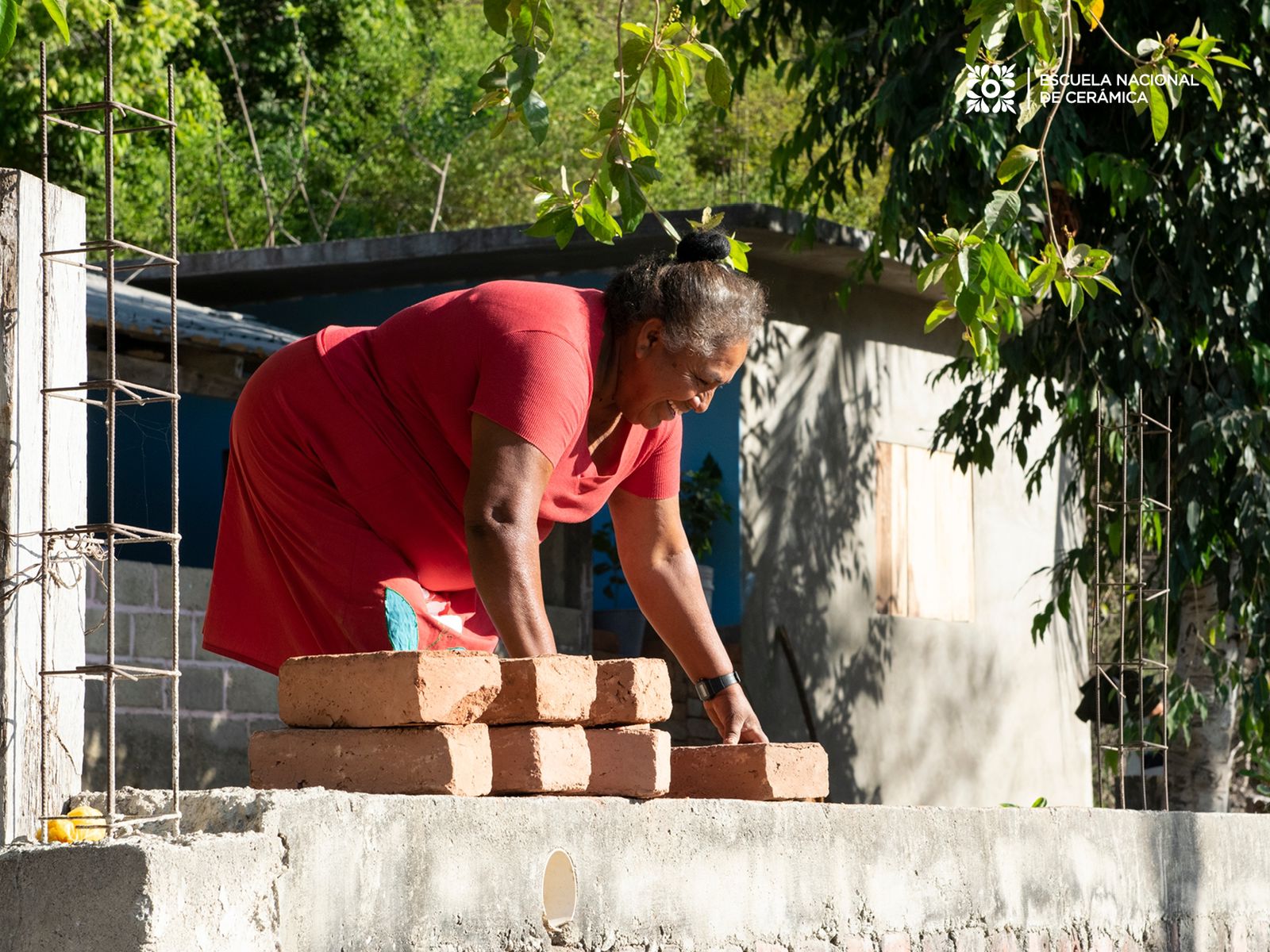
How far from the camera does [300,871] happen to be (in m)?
2.23

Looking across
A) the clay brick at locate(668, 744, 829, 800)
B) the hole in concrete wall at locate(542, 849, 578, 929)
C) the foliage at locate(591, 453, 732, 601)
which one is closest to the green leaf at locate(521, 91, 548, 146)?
the clay brick at locate(668, 744, 829, 800)

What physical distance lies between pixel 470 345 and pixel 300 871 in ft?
3.67

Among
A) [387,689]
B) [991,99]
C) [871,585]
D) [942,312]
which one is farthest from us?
[871,585]

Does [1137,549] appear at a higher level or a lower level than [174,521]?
higher

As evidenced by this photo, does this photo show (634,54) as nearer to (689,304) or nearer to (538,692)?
(689,304)

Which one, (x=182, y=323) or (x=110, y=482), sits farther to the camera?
(x=182, y=323)

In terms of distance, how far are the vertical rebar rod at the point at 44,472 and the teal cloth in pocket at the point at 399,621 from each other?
610 millimetres

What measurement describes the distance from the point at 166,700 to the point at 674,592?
11.9 feet

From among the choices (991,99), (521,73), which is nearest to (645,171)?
(521,73)

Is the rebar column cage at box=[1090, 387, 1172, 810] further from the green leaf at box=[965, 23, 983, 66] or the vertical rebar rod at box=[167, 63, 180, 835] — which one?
the vertical rebar rod at box=[167, 63, 180, 835]

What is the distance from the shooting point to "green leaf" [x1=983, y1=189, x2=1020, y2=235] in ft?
11.9

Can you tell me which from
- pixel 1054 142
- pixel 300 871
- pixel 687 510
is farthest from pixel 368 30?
pixel 300 871

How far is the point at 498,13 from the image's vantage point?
3.14 metres

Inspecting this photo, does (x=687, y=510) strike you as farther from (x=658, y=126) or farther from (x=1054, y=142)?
(x=658, y=126)
